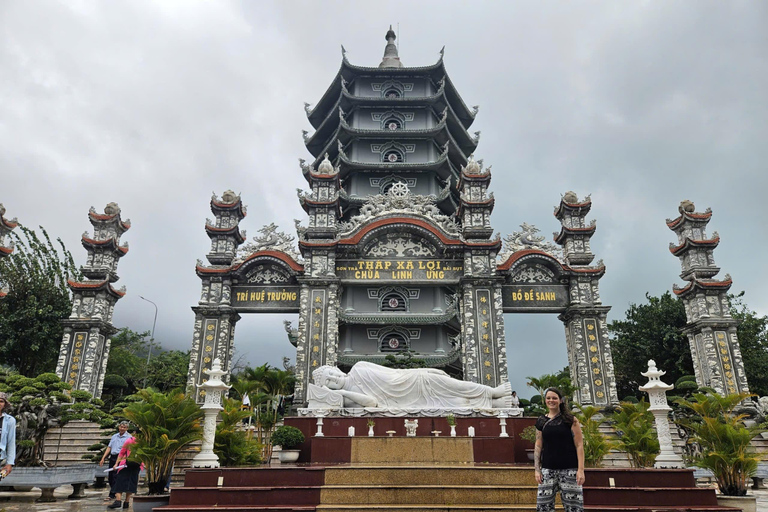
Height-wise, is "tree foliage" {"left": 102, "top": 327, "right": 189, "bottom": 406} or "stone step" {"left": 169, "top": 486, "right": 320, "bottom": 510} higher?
"tree foliage" {"left": 102, "top": 327, "right": 189, "bottom": 406}

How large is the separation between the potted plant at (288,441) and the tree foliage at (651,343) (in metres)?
22.8

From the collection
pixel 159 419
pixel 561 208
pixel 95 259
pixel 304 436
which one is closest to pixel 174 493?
pixel 159 419

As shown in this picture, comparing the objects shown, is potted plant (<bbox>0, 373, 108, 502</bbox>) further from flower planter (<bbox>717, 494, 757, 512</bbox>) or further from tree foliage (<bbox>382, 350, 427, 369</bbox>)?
flower planter (<bbox>717, 494, 757, 512</bbox>)

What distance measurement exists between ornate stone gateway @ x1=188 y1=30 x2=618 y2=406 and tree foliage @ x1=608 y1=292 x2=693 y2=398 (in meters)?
10.1

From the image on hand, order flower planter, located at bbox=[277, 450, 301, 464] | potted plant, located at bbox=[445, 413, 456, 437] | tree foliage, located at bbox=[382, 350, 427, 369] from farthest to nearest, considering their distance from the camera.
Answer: tree foliage, located at bbox=[382, 350, 427, 369] < potted plant, located at bbox=[445, 413, 456, 437] < flower planter, located at bbox=[277, 450, 301, 464]

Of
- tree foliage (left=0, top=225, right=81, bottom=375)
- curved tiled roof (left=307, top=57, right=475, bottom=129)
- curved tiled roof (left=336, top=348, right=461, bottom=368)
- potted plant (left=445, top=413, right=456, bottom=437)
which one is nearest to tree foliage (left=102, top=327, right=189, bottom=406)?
tree foliage (left=0, top=225, right=81, bottom=375)

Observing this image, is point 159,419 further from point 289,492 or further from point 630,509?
point 630,509

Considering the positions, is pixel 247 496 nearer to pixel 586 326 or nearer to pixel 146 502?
pixel 146 502

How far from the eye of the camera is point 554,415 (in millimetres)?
4754

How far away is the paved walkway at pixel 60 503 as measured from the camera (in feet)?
27.6

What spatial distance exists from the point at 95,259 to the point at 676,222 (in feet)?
78.5

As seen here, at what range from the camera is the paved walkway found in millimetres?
8422

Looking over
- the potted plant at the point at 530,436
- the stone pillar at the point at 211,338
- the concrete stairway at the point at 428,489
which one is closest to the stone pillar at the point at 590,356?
the potted plant at the point at 530,436

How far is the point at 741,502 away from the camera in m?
8.22
